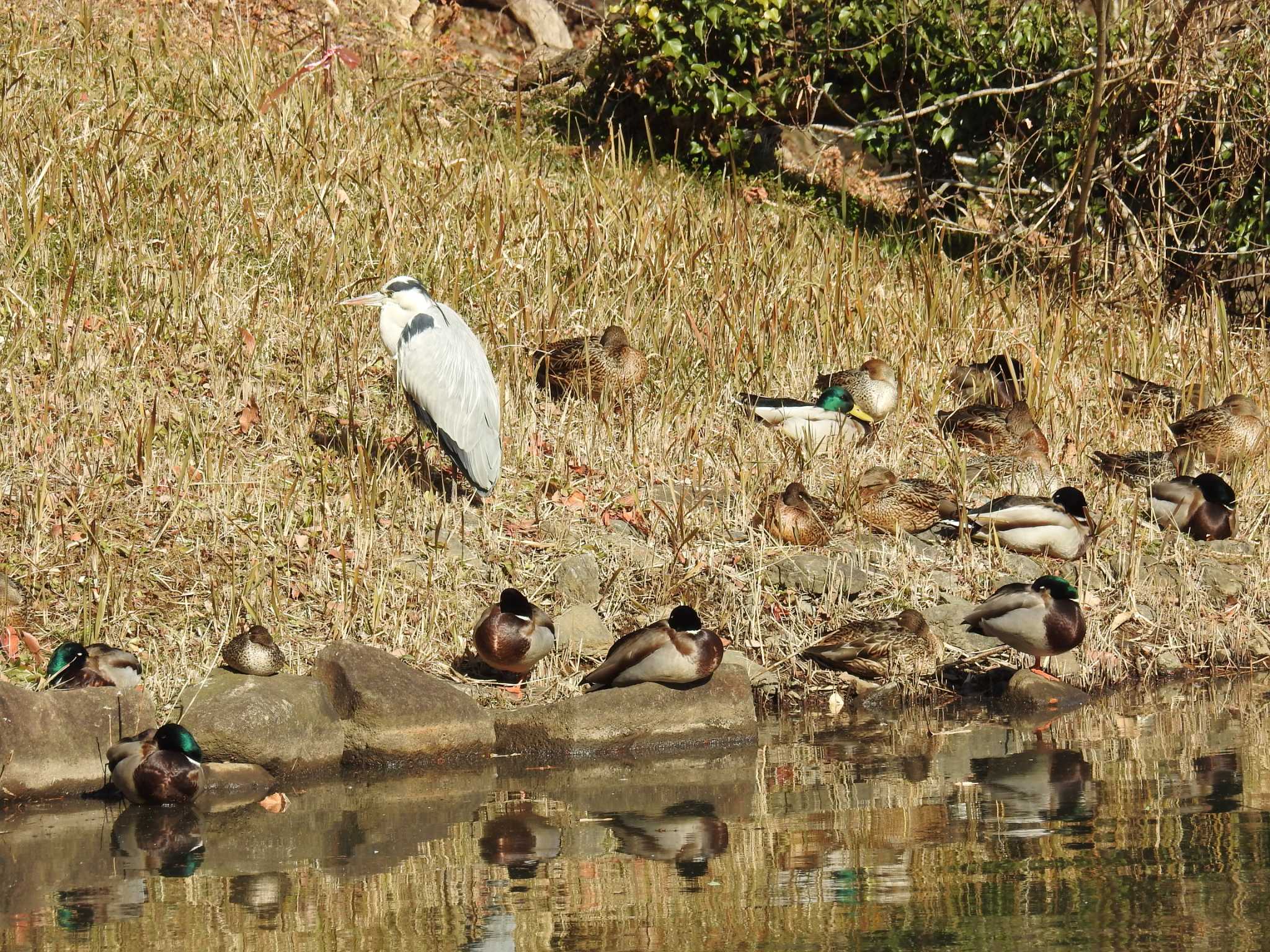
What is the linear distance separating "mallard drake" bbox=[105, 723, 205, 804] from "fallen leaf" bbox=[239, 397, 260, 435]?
2916 mm

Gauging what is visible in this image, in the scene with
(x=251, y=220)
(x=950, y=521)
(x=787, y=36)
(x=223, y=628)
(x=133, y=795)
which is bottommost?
(x=133, y=795)

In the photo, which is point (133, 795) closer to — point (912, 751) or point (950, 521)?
point (912, 751)

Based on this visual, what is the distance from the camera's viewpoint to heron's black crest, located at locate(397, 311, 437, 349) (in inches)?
314

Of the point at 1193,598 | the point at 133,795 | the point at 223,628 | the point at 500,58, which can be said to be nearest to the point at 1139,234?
the point at 1193,598

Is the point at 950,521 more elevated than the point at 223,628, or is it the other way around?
the point at 950,521

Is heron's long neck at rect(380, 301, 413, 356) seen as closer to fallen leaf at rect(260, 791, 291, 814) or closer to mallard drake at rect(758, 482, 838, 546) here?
mallard drake at rect(758, 482, 838, 546)

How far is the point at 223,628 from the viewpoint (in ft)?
22.4

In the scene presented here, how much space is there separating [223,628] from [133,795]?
51.7 inches

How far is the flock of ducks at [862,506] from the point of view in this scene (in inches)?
252

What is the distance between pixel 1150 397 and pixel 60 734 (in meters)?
7.07

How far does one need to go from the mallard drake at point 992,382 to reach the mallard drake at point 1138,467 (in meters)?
0.72

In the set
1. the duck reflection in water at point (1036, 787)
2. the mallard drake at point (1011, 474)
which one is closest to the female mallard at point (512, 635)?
the duck reflection in water at point (1036, 787)

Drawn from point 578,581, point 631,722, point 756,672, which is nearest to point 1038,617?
point 756,672

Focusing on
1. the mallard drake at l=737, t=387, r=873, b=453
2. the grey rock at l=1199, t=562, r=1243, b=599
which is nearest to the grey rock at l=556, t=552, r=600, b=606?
the mallard drake at l=737, t=387, r=873, b=453
